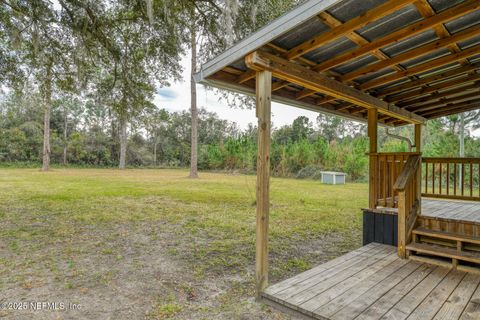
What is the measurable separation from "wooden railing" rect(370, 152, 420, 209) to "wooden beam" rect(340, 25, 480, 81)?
1.40 metres

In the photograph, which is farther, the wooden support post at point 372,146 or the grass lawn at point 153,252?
the wooden support post at point 372,146

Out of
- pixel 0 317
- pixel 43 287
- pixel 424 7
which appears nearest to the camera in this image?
pixel 424 7

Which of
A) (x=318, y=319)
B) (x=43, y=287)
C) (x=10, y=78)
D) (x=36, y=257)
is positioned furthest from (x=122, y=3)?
(x=318, y=319)

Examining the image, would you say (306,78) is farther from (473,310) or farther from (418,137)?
(418,137)

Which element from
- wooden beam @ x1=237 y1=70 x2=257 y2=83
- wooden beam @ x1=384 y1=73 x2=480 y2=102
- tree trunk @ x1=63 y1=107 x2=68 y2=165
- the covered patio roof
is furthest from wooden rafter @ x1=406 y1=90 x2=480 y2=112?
tree trunk @ x1=63 y1=107 x2=68 y2=165

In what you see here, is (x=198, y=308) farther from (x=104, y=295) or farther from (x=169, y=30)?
(x=169, y=30)

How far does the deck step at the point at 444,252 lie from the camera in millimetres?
2898

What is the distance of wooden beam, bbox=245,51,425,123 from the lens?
8.36 feet

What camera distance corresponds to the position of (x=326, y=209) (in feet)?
24.0

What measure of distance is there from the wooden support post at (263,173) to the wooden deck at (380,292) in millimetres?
194

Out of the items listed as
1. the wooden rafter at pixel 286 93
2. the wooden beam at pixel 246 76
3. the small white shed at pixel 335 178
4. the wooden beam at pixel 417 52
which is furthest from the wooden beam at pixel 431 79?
the small white shed at pixel 335 178

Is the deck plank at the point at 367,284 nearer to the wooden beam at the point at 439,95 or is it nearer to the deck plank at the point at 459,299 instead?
the deck plank at the point at 459,299

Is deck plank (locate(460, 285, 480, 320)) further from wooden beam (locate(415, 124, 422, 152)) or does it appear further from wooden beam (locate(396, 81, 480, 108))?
wooden beam (locate(415, 124, 422, 152))

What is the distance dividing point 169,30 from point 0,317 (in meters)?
5.22
